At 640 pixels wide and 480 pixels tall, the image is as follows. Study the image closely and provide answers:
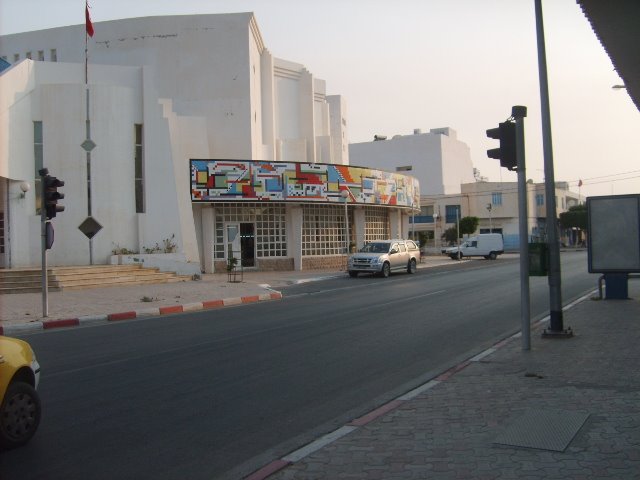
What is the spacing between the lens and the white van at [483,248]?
48219mm

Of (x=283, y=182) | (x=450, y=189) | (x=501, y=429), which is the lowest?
(x=501, y=429)

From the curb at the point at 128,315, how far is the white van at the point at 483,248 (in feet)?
100.0

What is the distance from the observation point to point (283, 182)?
31984 millimetres

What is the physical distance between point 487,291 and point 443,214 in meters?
55.1

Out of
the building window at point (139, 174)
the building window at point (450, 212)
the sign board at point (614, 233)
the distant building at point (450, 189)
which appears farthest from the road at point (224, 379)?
the building window at point (450, 212)

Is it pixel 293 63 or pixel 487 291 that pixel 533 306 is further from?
pixel 293 63

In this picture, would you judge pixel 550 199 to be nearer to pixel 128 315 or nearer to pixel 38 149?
pixel 128 315

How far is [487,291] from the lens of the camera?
20.4 metres

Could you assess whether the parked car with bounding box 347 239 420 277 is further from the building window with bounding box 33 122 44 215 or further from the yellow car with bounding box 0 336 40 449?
the yellow car with bounding box 0 336 40 449

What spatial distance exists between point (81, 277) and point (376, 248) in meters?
14.0

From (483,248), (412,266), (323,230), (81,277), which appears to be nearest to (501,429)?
(81,277)

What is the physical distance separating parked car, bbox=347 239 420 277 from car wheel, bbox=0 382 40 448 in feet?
77.9

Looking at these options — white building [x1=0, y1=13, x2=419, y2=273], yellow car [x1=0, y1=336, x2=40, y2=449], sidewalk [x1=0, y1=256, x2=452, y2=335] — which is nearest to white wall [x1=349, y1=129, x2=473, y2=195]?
white building [x1=0, y1=13, x2=419, y2=273]

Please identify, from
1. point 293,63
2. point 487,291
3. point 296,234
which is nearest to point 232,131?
point 296,234
